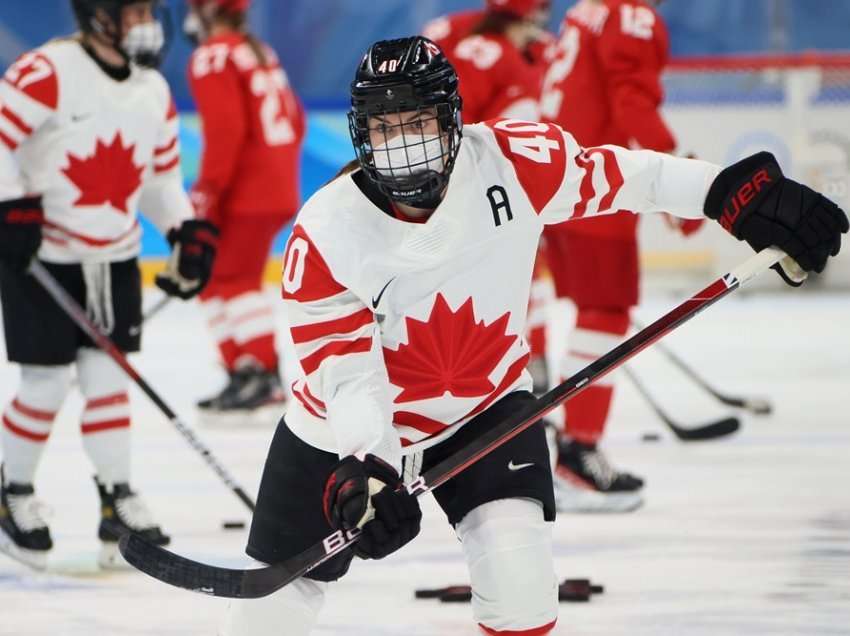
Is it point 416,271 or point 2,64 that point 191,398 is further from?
point 2,64

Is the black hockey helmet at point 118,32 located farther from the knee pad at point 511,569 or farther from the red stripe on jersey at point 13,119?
the knee pad at point 511,569

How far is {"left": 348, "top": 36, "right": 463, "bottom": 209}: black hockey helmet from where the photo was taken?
6.40ft

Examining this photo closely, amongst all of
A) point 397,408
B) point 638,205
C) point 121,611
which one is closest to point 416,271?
point 397,408

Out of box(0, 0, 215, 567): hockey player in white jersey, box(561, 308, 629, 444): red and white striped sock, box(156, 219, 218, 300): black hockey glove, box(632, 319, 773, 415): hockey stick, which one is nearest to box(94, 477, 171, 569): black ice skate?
box(0, 0, 215, 567): hockey player in white jersey

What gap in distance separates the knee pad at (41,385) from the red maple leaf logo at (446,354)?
1267mm

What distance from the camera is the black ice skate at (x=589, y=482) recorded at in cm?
360

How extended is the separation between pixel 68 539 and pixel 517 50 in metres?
2.11

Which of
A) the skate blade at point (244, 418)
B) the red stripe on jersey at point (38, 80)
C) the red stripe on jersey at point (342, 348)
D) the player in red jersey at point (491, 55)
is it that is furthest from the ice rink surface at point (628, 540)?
the player in red jersey at point (491, 55)

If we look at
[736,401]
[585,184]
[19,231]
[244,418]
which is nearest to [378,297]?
[585,184]

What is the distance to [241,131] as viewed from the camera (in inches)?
199

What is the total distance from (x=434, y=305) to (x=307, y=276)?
0.17 metres

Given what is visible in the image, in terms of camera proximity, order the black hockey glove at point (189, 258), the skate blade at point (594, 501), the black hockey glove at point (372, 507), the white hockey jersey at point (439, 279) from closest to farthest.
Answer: the black hockey glove at point (372, 507) → the white hockey jersey at point (439, 279) → the black hockey glove at point (189, 258) → the skate blade at point (594, 501)

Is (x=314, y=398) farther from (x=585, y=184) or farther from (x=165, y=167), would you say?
(x=165, y=167)

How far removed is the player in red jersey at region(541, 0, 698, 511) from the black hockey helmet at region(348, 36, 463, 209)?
162 cm
